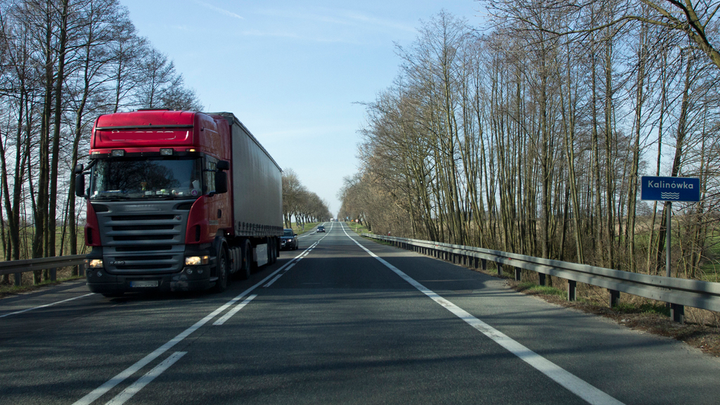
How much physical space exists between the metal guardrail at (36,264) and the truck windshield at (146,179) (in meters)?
4.70

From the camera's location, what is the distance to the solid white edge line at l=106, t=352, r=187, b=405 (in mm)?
4457

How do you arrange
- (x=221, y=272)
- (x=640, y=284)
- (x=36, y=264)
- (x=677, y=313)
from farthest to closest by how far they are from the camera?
(x=36, y=264) → (x=221, y=272) → (x=640, y=284) → (x=677, y=313)

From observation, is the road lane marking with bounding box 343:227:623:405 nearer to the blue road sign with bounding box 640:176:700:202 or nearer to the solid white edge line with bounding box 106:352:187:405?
the blue road sign with bounding box 640:176:700:202

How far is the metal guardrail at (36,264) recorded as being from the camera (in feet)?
43.4

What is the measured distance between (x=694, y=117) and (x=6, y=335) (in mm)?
13171

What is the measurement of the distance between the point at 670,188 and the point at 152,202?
9173 millimetres

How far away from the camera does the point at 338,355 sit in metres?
6.04

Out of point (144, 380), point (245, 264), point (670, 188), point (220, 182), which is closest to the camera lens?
point (144, 380)

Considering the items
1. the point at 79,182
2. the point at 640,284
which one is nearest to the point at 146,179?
the point at 79,182

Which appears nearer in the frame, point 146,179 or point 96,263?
point 96,263

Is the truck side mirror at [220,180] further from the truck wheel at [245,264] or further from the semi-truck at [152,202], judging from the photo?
the truck wheel at [245,264]

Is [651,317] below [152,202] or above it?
below

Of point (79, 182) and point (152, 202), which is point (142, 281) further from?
point (79, 182)

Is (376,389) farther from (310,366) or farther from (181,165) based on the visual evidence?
(181,165)
